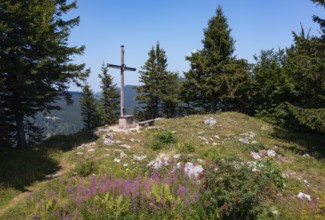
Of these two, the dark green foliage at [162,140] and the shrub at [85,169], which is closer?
the shrub at [85,169]

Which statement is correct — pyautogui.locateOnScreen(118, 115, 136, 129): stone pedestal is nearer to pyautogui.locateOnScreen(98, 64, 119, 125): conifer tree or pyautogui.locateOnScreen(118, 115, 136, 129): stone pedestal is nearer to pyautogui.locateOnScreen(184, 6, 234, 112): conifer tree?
pyautogui.locateOnScreen(184, 6, 234, 112): conifer tree

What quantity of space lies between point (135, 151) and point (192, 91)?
2111cm

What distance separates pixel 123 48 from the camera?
1959 centimetres

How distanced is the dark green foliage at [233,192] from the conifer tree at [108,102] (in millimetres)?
41974

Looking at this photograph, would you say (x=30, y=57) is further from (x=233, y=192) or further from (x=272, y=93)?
(x=272, y=93)

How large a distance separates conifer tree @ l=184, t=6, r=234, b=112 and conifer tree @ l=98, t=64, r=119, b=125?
61.6 feet

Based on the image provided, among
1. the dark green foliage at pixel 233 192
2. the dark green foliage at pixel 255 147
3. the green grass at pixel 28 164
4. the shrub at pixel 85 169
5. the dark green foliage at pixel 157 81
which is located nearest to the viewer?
the dark green foliage at pixel 233 192

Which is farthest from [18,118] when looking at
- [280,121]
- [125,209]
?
[280,121]

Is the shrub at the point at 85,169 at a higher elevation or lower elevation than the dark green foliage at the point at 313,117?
lower

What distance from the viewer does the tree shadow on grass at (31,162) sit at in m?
11.9

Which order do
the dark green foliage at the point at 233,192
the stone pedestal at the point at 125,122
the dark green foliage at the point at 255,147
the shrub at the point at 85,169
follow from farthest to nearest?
1. the stone pedestal at the point at 125,122
2. the dark green foliage at the point at 255,147
3. the shrub at the point at 85,169
4. the dark green foliage at the point at 233,192

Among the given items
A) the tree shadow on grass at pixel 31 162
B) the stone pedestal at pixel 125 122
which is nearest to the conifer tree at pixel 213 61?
the stone pedestal at pixel 125 122

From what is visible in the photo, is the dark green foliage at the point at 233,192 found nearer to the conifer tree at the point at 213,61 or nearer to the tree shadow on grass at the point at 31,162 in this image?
the tree shadow on grass at the point at 31,162

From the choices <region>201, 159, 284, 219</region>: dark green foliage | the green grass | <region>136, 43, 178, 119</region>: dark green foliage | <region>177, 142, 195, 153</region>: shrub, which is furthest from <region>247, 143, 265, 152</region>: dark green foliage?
<region>136, 43, 178, 119</region>: dark green foliage
